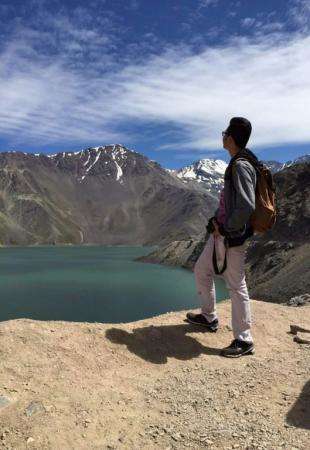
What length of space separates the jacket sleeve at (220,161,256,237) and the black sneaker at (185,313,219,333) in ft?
6.81

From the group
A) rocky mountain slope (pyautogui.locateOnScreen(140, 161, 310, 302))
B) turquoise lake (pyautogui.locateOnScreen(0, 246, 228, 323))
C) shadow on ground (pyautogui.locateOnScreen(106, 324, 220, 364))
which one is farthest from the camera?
turquoise lake (pyautogui.locateOnScreen(0, 246, 228, 323))

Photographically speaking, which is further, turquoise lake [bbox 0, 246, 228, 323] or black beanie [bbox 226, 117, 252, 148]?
turquoise lake [bbox 0, 246, 228, 323]

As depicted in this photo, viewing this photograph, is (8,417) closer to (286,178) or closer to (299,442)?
(299,442)

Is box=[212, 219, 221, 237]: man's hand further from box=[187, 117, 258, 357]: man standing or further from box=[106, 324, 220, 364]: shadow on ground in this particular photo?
box=[106, 324, 220, 364]: shadow on ground

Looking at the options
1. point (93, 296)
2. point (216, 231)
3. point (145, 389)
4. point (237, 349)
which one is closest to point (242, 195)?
point (216, 231)

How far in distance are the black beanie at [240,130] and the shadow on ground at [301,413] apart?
3692 mm

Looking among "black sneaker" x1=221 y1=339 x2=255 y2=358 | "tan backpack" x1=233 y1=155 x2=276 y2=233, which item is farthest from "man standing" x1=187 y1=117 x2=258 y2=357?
"tan backpack" x1=233 y1=155 x2=276 y2=233

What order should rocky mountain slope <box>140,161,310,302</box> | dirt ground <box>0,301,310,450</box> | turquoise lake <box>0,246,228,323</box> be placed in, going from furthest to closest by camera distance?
turquoise lake <box>0,246,228,323</box>, rocky mountain slope <box>140,161,310,302</box>, dirt ground <box>0,301,310,450</box>

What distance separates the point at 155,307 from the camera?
45.0 metres

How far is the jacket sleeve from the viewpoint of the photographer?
7371mm

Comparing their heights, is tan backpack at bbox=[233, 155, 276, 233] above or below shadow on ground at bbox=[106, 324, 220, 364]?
above

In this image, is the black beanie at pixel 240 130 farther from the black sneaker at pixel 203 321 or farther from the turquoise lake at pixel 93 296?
the turquoise lake at pixel 93 296

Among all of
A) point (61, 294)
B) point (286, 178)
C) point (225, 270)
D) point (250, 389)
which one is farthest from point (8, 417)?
point (286, 178)

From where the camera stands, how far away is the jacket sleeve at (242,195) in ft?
24.2
